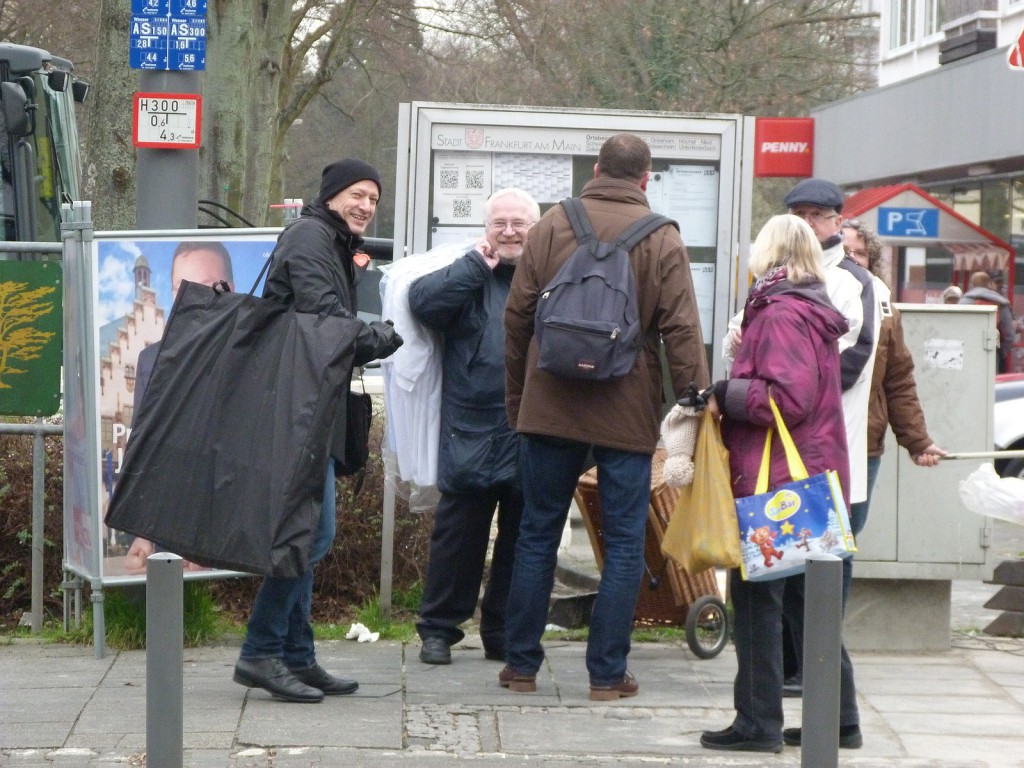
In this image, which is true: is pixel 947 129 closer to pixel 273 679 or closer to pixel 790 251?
pixel 790 251

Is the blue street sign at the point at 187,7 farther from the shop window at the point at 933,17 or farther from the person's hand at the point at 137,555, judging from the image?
the shop window at the point at 933,17

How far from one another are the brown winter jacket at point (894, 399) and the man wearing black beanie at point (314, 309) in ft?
5.88

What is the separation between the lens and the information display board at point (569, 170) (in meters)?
6.42

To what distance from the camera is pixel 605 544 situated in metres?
5.39

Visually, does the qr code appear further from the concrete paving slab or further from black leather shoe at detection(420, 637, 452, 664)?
the concrete paving slab

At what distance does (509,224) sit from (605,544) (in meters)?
1.22

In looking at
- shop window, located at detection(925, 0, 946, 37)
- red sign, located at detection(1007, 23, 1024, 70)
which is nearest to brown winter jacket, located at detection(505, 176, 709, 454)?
red sign, located at detection(1007, 23, 1024, 70)

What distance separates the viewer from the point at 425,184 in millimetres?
6422

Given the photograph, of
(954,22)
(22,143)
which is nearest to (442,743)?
(22,143)

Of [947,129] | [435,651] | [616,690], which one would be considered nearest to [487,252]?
[435,651]

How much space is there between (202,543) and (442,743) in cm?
99

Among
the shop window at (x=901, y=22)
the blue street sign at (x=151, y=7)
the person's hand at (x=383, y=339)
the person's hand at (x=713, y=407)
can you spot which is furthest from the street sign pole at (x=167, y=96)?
the shop window at (x=901, y=22)

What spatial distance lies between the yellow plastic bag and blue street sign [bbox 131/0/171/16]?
10.8ft

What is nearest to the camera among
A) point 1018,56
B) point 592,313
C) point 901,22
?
point 592,313
